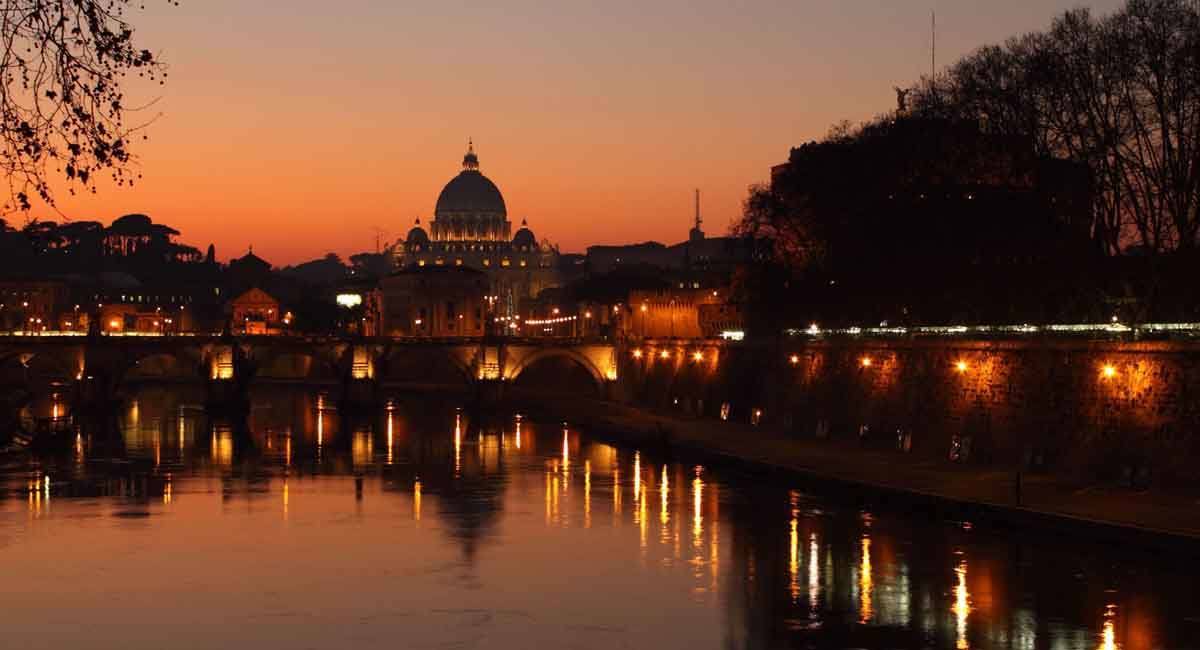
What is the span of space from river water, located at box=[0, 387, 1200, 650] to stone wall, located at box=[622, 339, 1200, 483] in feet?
18.1

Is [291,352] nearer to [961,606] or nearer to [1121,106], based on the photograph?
[1121,106]

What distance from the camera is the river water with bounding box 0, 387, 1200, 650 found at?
31125 millimetres

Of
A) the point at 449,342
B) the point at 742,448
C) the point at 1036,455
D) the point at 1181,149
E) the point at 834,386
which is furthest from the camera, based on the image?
the point at 449,342

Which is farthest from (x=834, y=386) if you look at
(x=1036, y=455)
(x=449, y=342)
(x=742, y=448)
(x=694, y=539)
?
(x=449, y=342)

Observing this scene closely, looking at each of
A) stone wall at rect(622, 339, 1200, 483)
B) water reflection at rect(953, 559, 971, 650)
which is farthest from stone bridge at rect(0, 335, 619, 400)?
water reflection at rect(953, 559, 971, 650)

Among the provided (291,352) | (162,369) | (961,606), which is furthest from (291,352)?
(961,606)

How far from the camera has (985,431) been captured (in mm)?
53594

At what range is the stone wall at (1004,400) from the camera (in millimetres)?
43719

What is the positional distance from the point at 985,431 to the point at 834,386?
16474mm

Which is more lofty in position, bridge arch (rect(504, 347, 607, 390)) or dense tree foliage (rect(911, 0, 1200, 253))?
dense tree foliage (rect(911, 0, 1200, 253))

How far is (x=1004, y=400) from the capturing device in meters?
52.7

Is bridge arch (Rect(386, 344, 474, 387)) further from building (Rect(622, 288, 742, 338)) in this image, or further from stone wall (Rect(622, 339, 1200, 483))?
stone wall (Rect(622, 339, 1200, 483))

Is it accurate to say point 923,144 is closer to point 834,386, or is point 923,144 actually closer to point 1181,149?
point 834,386

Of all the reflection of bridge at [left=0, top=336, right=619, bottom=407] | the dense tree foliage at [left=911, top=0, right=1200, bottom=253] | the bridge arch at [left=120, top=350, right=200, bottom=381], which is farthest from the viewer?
the bridge arch at [left=120, top=350, right=200, bottom=381]
